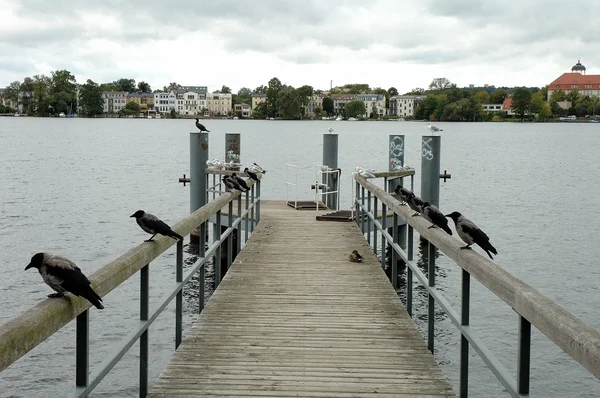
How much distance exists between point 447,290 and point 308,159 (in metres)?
53.2

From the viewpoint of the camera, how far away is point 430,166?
18.1 metres

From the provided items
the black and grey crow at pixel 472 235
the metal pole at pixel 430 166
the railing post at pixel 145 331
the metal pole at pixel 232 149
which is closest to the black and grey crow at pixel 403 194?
the black and grey crow at pixel 472 235

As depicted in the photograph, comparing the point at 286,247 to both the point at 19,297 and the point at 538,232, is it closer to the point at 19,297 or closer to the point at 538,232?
the point at 19,297

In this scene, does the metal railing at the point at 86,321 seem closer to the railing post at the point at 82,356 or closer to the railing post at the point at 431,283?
the railing post at the point at 82,356

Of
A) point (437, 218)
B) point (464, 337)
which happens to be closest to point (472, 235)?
point (464, 337)

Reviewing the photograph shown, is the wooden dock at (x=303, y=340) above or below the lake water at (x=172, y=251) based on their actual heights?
above

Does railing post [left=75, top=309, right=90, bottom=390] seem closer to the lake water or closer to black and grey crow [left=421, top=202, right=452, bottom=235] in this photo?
black and grey crow [left=421, top=202, right=452, bottom=235]

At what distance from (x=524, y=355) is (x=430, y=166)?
580 inches

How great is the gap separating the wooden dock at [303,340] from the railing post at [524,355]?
1.45 meters

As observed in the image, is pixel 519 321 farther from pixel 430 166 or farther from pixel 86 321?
pixel 430 166

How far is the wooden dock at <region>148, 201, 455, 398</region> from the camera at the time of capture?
5.14 m

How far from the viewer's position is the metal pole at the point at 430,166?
1798 cm

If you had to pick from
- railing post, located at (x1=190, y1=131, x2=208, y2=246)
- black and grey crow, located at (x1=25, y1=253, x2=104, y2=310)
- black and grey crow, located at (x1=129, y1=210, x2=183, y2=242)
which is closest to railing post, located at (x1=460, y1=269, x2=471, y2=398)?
black and grey crow, located at (x1=129, y1=210, x2=183, y2=242)

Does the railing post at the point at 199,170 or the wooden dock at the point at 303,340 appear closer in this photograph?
the wooden dock at the point at 303,340
